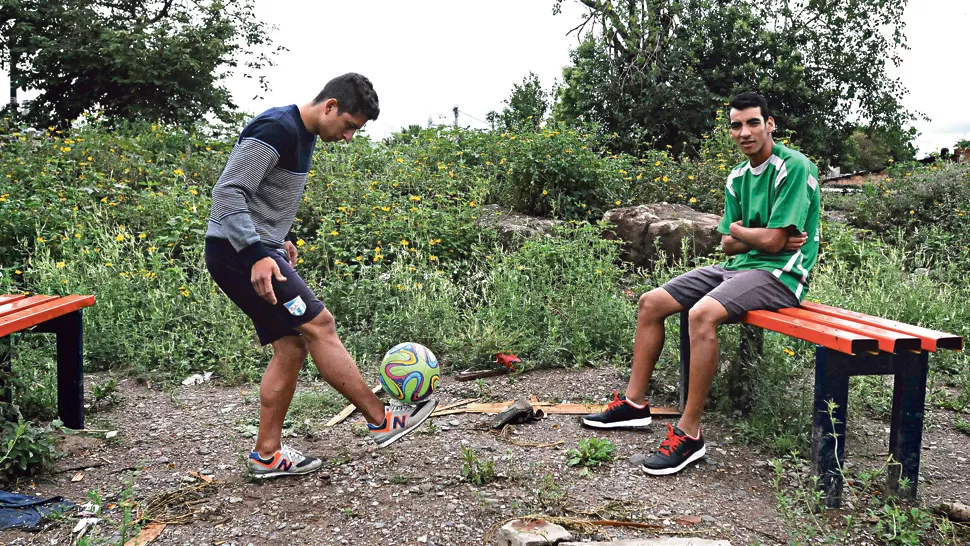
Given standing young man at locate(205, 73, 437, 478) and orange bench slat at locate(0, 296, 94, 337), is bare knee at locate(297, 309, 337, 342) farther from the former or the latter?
orange bench slat at locate(0, 296, 94, 337)

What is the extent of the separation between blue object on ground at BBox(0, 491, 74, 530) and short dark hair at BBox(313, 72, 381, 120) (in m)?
2.01

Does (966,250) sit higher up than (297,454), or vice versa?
(966,250)

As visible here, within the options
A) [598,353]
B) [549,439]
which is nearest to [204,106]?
[598,353]

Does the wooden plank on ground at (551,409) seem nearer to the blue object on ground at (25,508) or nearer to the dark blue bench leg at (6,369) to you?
the blue object on ground at (25,508)

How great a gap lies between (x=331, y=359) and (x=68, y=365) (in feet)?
5.90

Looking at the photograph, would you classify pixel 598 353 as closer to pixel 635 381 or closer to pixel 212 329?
pixel 635 381

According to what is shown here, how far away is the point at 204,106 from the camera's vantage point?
51.6 feet

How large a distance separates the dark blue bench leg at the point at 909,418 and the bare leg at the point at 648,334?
3.76 ft

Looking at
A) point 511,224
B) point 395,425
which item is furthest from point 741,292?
point 511,224

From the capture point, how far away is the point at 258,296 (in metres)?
3.19

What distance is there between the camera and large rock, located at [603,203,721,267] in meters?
7.46

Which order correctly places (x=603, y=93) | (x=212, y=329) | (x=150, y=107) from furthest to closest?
(x=603, y=93), (x=150, y=107), (x=212, y=329)

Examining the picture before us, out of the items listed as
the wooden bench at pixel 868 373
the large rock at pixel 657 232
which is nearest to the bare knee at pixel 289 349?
the wooden bench at pixel 868 373

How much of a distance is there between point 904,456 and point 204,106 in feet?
50.3
